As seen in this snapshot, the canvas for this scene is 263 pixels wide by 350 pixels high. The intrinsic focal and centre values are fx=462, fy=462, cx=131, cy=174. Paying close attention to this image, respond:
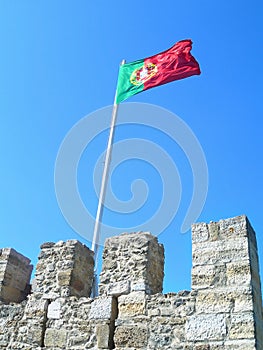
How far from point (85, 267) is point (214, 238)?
73.5 inches

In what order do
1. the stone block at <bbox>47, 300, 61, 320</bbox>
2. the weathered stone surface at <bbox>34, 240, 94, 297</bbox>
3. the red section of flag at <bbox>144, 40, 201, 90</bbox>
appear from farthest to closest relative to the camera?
the red section of flag at <bbox>144, 40, 201, 90</bbox>, the weathered stone surface at <bbox>34, 240, 94, 297</bbox>, the stone block at <bbox>47, 300, 61, 320</bbox>

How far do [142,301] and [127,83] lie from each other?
6.09 meters

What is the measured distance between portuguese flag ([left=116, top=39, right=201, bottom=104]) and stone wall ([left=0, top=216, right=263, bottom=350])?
484cm

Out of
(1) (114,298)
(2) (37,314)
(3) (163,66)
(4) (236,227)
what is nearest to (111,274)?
(1) (114,298)

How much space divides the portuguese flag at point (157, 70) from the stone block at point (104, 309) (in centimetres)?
538

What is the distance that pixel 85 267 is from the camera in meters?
6.23

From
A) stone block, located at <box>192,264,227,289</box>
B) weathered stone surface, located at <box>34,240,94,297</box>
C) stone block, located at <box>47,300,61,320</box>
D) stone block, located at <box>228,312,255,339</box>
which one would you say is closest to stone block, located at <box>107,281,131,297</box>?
weathered stone surface, located at <box>34,240,94,297</box>

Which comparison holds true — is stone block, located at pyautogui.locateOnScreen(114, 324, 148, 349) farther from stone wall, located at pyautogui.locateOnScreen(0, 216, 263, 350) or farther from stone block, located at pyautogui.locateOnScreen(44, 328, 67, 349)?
stone block, located at pyautogui.locateOnScreen(44, 328, 67, 349)

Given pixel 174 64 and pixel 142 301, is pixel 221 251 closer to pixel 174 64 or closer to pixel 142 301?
pixel 142 301

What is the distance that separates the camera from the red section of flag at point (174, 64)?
9758mm

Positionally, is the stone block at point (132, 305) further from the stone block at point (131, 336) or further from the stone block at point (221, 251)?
the stone block at point (221, 251)

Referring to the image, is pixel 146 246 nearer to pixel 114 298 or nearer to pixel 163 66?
pixel 114 298

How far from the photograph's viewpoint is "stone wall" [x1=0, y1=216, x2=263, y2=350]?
192 inches

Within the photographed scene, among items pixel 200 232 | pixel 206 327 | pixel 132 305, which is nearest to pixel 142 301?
pixel 132 305
